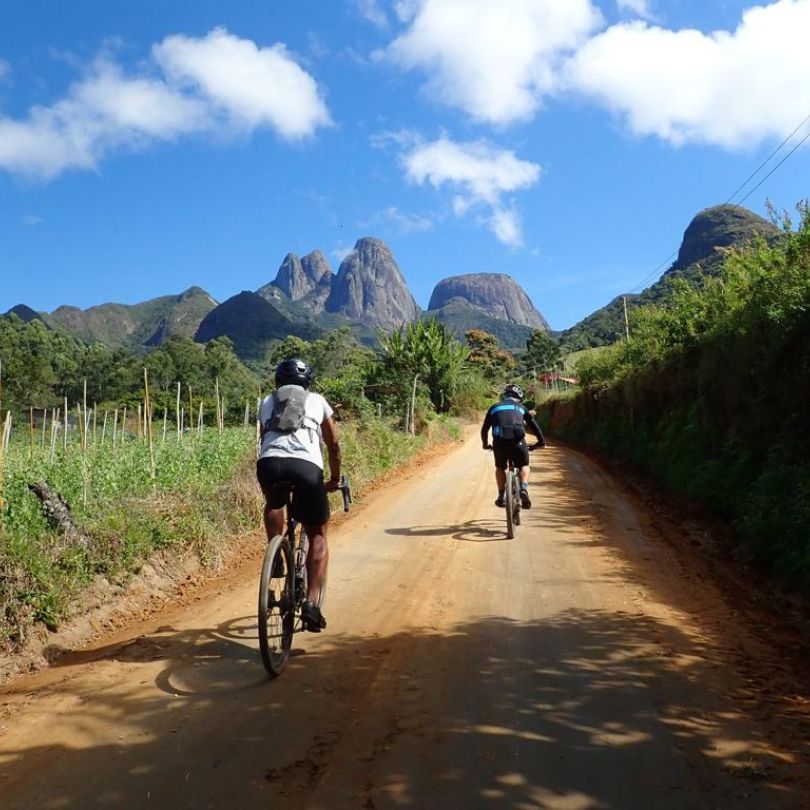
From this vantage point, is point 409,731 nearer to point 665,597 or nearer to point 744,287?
point 665,597

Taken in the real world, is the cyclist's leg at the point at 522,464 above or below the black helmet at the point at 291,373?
below

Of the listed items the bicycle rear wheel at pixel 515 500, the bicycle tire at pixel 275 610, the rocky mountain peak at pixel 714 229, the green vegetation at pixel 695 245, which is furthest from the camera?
the rocky mountain peak at pixel 714 229

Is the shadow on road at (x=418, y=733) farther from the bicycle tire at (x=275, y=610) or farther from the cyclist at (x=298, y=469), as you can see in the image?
the cyclist at (x=298, y=469)

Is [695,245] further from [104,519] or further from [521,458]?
[104,519]

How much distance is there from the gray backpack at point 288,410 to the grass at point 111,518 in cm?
204

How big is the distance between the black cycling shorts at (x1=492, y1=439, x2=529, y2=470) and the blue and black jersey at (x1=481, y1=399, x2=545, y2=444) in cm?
6

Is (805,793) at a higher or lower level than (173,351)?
lower

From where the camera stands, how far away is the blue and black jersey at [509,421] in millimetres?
8062

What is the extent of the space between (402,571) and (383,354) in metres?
25.9

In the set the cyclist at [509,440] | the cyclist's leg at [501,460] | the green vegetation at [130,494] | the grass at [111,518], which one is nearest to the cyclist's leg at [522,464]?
the cyclist at [509,440]

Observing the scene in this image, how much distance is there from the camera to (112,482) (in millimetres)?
7113

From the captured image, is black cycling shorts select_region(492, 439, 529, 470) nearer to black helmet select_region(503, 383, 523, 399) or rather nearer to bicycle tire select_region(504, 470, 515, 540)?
bicycle tire select_region(504, 470, 515, 540)

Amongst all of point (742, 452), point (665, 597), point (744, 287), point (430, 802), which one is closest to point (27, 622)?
point (430, 802)

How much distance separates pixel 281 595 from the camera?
3871 mm
